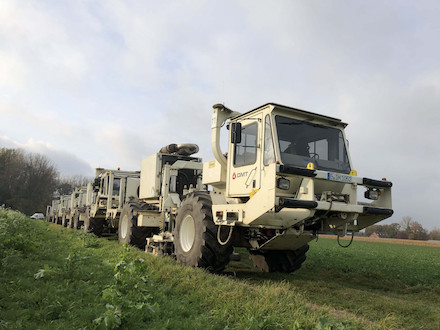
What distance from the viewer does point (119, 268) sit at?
17.5 ft

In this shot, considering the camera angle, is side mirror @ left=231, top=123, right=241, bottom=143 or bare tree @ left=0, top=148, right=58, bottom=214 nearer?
side mirror @ left=231, top=123, right=241, bottom=143

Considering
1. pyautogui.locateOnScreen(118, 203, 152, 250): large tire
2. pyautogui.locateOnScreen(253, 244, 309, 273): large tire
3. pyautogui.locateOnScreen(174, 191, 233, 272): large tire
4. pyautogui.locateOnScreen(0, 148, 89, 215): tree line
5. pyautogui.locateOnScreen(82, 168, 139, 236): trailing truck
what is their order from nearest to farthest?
pyautogui.locateOnScreen(174, 191, 233, 272): large tire
pyautogui.locateOnScreen(253, 244, 309, 273): large tire
pyautogui.locateOnScreen(118, 203, 152, 250): large tire
pyautogui.locateOnScreen(82, 168, 139, 236): trailing truck
pyautogui.locateOnScreen(0, 148, 89, 215): tree line

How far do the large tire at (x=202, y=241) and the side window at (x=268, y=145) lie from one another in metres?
1.72

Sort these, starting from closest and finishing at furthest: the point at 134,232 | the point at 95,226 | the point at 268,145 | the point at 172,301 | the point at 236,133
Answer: the point at 172,301 < the point at 268,145 < the point at 236,133 < the point at 134,232 < the point at 95,226

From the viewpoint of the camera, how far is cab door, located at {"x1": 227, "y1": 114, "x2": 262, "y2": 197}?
6.90 metres

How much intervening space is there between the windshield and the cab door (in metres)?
0.48

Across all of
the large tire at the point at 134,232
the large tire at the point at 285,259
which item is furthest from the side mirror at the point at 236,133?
the large tire at the point at 134,232

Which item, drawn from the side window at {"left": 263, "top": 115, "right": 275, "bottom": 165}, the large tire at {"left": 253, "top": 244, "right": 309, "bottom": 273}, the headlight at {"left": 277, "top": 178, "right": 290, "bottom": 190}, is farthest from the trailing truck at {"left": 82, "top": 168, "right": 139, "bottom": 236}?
the headlight at {"left": 277, "top": 178, "right": 290, "bottom": 190}

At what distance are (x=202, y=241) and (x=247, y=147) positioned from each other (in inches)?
81.9

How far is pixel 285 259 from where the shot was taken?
884 centimetres

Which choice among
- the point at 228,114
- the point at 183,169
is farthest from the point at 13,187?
the point at 228,114

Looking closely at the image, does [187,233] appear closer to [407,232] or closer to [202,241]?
[202,241]

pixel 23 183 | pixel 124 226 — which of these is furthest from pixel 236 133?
pixel 23 183

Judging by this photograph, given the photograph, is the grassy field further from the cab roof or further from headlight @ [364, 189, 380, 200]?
the cab roof
